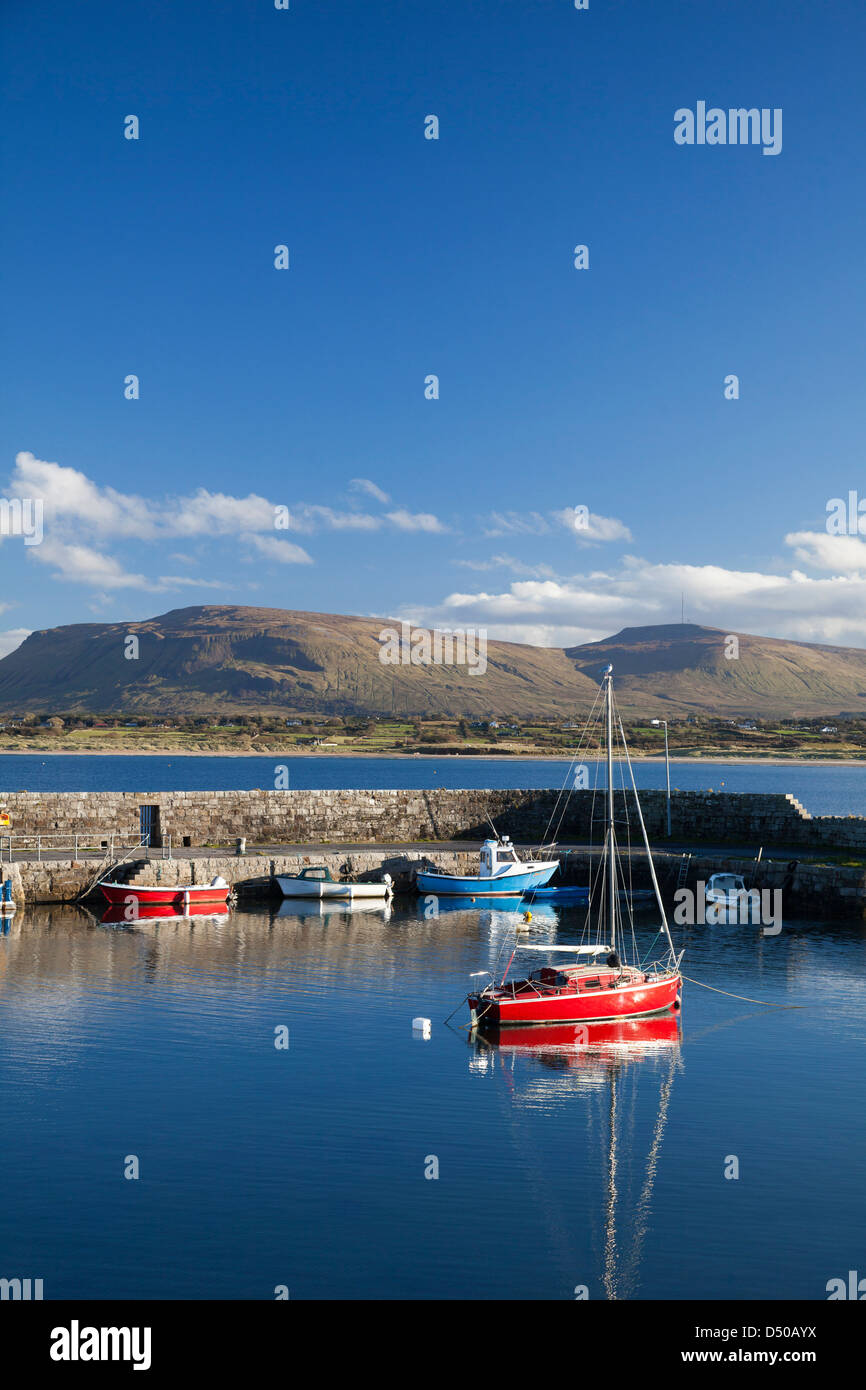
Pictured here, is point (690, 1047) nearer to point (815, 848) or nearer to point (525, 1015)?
point (525, 1015)

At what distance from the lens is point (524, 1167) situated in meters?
16.5

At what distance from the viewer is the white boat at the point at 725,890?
39.8m

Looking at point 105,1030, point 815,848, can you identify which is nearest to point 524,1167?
point 105,1030

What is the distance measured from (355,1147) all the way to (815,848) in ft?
111

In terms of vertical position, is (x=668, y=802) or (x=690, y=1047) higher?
(x=668, y=802)

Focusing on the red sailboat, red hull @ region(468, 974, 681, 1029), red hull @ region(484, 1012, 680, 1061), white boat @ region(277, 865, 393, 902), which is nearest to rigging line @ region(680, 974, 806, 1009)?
the red sailboat

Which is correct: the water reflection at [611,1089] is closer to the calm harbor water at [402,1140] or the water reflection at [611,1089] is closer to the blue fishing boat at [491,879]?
the calm harbor water at [402,1140]

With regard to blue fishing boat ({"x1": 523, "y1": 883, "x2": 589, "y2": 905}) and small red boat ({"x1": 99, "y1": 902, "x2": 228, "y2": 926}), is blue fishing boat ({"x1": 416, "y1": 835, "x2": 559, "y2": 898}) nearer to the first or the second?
blue fishing boat ({"x1": 523, "y1": 883, "x2": 589, "y2": 905})

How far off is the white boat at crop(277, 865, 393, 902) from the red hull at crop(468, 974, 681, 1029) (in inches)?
673

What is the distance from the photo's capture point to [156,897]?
3844cm

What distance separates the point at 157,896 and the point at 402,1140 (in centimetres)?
2304

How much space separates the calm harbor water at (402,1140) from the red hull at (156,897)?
803 centimetres

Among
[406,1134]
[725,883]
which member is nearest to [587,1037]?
[406,1134]

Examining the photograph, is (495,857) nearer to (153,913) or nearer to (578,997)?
(153,913)
